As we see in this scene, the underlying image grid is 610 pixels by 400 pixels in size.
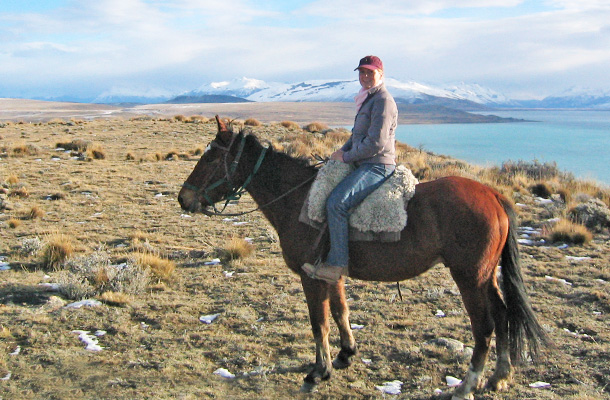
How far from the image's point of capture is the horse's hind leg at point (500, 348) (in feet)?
14.0

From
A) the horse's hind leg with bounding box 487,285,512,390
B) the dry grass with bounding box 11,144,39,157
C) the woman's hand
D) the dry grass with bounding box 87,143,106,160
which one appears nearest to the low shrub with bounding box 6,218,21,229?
the woman's hand

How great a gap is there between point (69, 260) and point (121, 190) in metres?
6.20

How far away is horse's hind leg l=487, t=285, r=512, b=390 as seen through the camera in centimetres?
427

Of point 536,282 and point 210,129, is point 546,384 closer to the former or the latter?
point 536,282

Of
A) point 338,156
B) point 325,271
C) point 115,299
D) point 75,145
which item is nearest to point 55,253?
point 115,299

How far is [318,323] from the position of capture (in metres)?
4.47

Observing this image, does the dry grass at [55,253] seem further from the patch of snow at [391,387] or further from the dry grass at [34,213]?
the patch of snow at [391,387]

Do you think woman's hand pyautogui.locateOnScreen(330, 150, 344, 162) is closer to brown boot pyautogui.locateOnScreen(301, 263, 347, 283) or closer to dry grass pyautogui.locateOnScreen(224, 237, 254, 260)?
brown boot pyautogui.locateOnScreen(301, 263, 347, 283)

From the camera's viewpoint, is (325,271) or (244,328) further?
(244,328)

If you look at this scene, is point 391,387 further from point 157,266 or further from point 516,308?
point 157,266

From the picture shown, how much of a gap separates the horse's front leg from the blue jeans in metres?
0.35

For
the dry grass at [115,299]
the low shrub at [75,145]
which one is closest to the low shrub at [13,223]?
the dry grass at [115,299]

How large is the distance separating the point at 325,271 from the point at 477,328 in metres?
1.43

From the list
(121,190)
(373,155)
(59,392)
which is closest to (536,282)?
(373,155)
